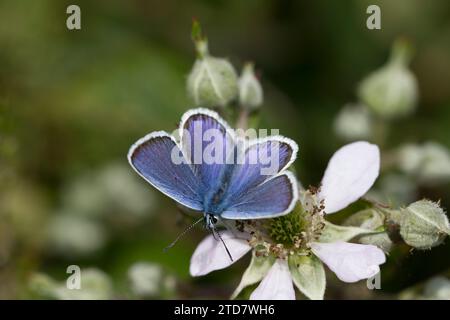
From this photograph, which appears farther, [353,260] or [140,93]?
[140,93]

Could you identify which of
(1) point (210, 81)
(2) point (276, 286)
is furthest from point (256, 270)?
(1) point (210, 81)

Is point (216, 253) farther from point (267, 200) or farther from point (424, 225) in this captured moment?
point (424, 225)

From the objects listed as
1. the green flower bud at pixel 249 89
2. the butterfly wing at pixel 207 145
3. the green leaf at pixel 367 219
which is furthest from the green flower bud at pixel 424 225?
the green flower bud at pixel 249 89

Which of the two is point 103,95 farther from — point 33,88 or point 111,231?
point 111,231

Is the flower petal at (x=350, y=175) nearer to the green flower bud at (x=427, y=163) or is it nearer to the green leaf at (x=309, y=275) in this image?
the green leaf at (x=309, y=275)

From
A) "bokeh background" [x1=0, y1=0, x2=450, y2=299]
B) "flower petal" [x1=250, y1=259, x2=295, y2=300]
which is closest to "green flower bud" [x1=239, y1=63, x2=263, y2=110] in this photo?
"flower petal" [x1=250, y1=259, x2=295, y2=300]

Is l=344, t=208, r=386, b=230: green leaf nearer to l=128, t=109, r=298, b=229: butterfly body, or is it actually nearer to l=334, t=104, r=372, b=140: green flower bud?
l=128, t=109, r=298, b=229: butterfly body

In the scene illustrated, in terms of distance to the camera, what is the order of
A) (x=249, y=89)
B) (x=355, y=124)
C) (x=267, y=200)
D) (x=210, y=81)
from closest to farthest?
(x=267, y=200) < (x=210, y=81) < (x=249, y=89) < (x=355, y=124)
